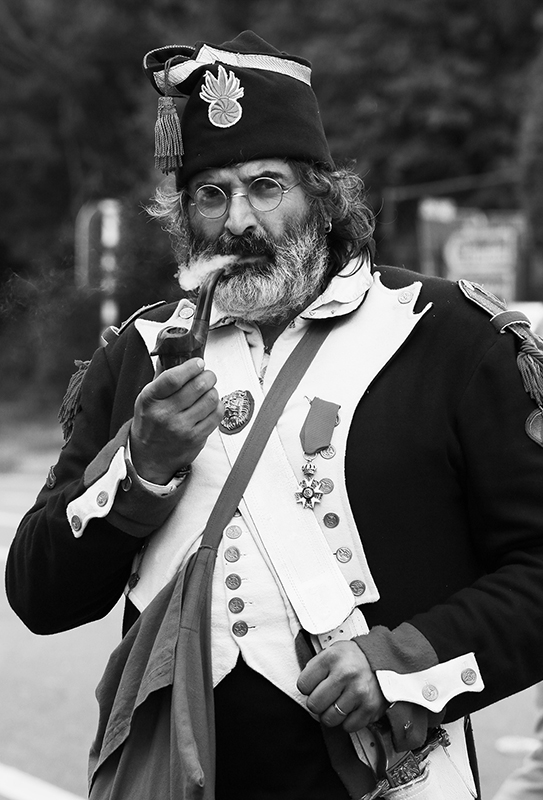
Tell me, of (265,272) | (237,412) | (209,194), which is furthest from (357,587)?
(209,194)

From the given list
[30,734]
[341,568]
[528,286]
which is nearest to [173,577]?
[341,568]

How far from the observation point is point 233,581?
2.23 m

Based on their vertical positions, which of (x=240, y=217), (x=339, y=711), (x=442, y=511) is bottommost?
(x=339, y=711)

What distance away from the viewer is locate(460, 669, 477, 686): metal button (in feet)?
7.01

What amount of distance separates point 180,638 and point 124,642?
0.17 metres

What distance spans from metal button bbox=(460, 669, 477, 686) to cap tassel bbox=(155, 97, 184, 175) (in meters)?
1.20

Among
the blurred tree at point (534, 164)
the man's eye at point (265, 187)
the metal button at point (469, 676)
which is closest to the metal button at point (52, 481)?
the man's eye at point (265, 187)

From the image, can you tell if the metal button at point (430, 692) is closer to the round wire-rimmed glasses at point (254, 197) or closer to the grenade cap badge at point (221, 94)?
the round wire-rimmed glasses at point (254, 197)

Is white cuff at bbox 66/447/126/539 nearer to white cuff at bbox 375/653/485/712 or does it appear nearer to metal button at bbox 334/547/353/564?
metal button at bbox 334/547/353/564

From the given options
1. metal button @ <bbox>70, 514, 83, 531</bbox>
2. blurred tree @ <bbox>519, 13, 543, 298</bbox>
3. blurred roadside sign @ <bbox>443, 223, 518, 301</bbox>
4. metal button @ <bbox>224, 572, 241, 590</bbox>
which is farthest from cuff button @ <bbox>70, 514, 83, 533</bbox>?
blurred tree @ <bbox>519, 13, 543, 298</bbox>

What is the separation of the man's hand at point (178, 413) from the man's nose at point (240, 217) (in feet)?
1.35

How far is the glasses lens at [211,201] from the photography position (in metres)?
2.52

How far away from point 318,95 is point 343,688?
63.0 feet

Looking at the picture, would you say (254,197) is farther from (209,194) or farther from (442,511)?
(442,511)
